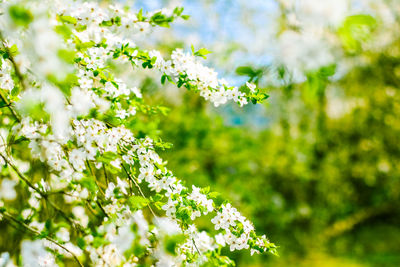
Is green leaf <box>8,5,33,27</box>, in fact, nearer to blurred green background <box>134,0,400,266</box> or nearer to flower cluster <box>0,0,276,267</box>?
flower cluster <box>0,0,276,267</box>

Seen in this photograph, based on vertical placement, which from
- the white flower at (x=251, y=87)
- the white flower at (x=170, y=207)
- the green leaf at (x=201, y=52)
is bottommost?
the white flower at (x=170, y=207)

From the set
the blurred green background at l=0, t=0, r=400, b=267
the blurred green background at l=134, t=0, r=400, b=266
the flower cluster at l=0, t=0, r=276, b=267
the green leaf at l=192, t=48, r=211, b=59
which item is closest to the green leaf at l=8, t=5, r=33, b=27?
the flower cluster at l=0, t=0, r=276, b=267

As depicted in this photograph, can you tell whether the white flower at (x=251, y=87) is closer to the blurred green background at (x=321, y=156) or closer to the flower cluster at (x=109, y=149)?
the flower cluster at (x=109, y=149)

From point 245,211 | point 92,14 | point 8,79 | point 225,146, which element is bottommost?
point 8,79

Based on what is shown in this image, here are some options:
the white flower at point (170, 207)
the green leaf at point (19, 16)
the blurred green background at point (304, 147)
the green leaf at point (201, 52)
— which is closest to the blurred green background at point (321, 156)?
the blurred green background at point (304, 147)

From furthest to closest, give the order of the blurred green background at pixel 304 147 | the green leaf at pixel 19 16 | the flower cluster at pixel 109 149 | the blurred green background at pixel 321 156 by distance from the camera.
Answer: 1. the blurred green background at pixel 321 156
2. the blurred green background at pixel 304 147
3. the flower cluster at pixel 109 149
4. the green leaf at pixel 19 16

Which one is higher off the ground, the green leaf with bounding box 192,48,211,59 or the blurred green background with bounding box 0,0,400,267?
the blurred green background with bounding box 0,0,400,267

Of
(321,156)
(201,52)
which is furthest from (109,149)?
(321,156)

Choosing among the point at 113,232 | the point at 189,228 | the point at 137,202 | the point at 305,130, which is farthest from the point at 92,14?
the point at 305,130

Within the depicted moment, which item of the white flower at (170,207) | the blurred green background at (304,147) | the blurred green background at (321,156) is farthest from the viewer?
the blurred green background at (321,156)

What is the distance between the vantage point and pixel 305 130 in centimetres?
1038

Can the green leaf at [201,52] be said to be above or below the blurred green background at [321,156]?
below

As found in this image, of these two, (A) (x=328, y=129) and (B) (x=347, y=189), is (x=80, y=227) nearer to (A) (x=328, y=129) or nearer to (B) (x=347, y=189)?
(A) (x=328, y=129)

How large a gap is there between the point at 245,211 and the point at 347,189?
5450 millimetres
